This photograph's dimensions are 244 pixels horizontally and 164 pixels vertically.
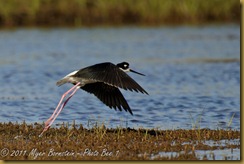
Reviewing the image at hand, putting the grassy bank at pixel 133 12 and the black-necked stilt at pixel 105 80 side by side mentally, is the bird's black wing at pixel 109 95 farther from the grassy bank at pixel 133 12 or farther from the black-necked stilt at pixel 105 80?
the grassy bank at pixel 133 12

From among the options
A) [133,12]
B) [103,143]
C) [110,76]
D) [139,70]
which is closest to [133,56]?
[139,70]

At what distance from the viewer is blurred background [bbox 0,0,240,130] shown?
32.2 feet

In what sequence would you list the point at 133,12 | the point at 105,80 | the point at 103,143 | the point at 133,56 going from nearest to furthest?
the point at 103,143 < the point at 105,80 < the point at 133,56 < the point at 133,12

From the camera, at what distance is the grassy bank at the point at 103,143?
21.2ft

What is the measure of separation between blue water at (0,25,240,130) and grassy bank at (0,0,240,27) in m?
1.16

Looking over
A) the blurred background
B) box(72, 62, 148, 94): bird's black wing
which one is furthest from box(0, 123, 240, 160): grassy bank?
box(72, 62, 148, 94): bird's black wing

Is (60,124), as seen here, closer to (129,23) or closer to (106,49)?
(106,49)

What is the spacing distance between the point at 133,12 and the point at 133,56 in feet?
20.2

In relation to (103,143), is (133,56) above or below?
above

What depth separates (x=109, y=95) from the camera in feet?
26.3

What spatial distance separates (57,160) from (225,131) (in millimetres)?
2442

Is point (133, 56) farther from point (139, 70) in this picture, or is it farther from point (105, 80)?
point (105, 80)

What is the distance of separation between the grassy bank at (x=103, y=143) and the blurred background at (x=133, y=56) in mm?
505

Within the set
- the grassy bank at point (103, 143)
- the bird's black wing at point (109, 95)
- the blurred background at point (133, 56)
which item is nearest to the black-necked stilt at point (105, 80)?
the bird's black wing at point (109, 95)
